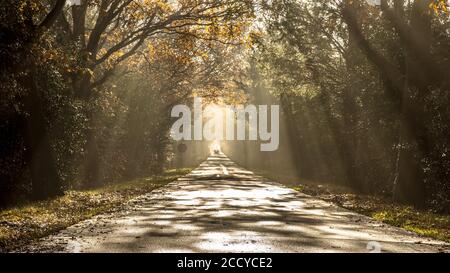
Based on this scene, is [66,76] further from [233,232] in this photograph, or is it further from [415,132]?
[233,232]

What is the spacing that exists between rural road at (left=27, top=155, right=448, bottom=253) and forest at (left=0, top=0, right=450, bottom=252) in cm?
438

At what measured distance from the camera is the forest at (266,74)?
17.9m

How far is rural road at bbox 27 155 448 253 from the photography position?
9.39 meters

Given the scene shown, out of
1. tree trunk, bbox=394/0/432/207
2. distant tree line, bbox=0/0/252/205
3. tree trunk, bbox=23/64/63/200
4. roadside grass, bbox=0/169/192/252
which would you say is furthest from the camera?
tree trunk, bbox=394/0/432/207

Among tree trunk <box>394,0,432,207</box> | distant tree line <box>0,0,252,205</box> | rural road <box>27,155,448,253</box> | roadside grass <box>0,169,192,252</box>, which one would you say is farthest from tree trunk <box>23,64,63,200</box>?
tree trunk <box>394,0,432,207</box>

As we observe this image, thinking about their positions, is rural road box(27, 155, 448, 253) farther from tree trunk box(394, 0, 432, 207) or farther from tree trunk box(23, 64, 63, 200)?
tree trunk box(394, 0, 432, 207)

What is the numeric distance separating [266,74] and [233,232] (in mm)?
25950

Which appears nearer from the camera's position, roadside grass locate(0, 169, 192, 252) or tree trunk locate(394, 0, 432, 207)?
roadside grass locate(0, 169, 192, 252)

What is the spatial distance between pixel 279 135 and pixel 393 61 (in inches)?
1226

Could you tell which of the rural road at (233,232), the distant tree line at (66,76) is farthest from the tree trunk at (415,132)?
the distant tree line at (66,76)

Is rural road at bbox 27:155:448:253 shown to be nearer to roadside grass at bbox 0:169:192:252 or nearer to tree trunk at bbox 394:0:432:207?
roadside grass at bbox 0:169:192:252

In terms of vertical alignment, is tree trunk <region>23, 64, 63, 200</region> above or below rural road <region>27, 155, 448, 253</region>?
above

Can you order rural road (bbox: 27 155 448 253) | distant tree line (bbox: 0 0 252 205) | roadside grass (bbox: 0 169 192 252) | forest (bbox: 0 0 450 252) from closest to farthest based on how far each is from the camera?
rural road (bbox: 27 155 448 253), roadside grass (bbox: 0 169 192 252), distant tree line (bbox: 0 0 252 205), forest (bbox: 0 0 450 252)

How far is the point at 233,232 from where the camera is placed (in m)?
11.2
